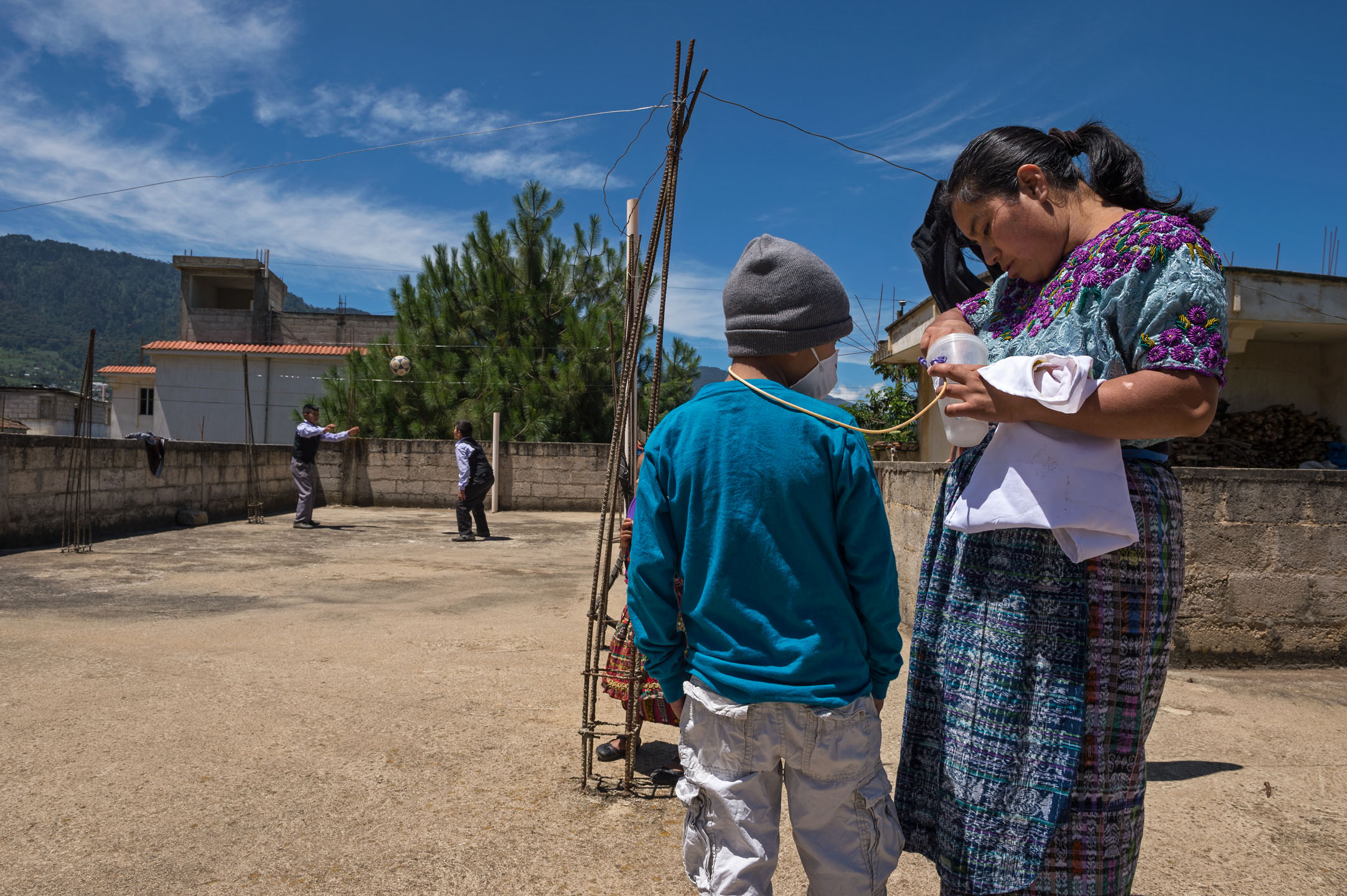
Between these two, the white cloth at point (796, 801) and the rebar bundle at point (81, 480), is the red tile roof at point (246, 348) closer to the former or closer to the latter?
the rebar bundle at point (81, 480)

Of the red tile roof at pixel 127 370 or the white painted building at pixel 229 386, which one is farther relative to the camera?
the red tile roof at pixel 127 370

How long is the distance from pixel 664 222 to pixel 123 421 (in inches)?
1361

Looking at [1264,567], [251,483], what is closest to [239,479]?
[251,483]

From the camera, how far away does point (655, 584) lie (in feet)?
Result: 4.64

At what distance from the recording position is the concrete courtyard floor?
2.07 meters

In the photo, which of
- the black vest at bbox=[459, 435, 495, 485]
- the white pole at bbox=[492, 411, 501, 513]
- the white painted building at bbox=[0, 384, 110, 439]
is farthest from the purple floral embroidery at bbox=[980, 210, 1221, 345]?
the white painted building at bbox=[0, 384, 110, 439]

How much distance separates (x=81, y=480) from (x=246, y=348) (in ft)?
73.8

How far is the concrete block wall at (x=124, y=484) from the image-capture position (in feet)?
23.7

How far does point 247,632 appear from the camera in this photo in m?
4.46

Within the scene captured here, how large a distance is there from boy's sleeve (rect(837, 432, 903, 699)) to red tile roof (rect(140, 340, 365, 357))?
28.9m

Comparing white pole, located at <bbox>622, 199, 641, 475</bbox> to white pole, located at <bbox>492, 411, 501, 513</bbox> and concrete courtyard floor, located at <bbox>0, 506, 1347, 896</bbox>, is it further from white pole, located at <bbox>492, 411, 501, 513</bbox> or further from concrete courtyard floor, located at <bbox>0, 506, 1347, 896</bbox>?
white pole, located at <bbox>492, 411, 501, 513</bbox>

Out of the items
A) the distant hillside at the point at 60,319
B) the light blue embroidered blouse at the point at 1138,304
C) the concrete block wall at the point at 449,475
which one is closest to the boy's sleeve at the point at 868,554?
the light blue embroidered blouse at the point at 1138,304

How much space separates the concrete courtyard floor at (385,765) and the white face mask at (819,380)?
1.30 m

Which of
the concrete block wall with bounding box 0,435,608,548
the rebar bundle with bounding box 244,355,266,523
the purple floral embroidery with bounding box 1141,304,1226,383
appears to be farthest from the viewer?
the rebar bundle with bounding box 244,355,266,523
